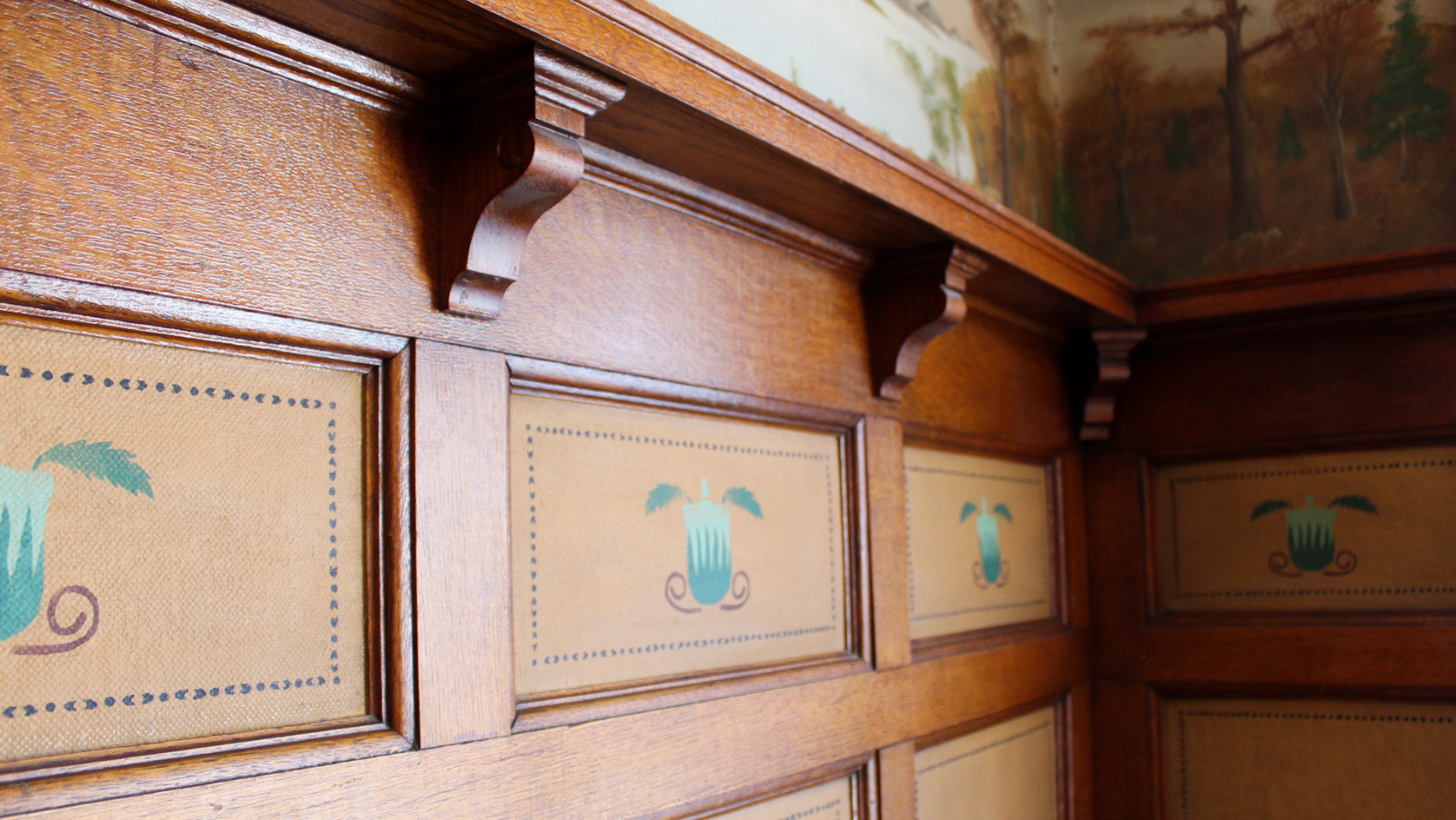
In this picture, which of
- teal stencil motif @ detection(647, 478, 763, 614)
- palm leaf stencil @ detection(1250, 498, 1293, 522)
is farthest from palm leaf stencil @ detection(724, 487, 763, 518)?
palm leaf stencil @ detection(1250, 498, 1293, 522)

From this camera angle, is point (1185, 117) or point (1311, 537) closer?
point (1311, 537)

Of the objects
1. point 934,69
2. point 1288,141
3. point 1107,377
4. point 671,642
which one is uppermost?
point 934,69

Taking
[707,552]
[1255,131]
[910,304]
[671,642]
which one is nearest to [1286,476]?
[1255,131]

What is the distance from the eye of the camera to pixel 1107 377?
276 cm

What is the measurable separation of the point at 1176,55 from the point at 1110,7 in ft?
0.83

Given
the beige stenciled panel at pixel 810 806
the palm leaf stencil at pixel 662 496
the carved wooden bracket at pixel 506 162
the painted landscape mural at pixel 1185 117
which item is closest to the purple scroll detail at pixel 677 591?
the palm leaf stencil at pixel 662 496

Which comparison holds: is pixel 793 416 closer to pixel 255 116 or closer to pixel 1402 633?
pixel 255 116

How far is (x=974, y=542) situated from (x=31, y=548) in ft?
6.28

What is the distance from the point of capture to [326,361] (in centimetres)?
121

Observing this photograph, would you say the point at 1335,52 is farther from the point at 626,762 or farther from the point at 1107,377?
the point at 626,762

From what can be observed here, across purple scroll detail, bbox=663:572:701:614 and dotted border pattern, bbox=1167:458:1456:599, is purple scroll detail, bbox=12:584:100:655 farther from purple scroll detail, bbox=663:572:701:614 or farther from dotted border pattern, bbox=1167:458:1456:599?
dotted border pattern, bbox=1167:458:1456:599

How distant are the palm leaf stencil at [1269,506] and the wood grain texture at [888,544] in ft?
3.66

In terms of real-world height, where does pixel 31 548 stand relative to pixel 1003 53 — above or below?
below

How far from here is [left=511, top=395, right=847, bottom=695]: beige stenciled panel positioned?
1.44 m
